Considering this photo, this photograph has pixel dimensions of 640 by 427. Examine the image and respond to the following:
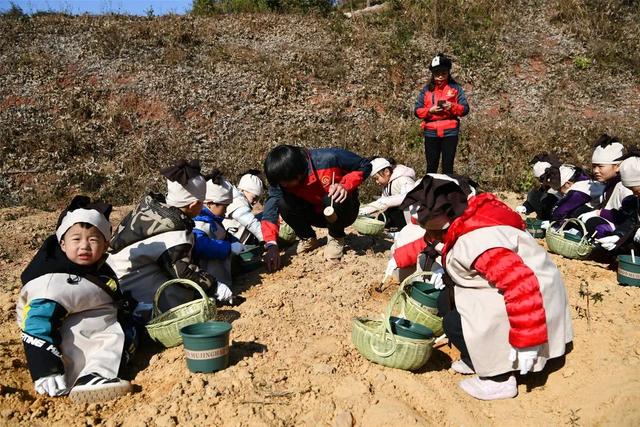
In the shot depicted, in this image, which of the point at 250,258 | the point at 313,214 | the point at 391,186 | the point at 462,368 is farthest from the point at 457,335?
the point at 391,186

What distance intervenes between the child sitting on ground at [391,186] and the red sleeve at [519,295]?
3.41 meters

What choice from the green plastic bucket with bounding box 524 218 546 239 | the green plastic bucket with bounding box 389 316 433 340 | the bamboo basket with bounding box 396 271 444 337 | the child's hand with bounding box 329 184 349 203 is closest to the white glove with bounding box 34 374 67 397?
the green plastic bucket with bounding box 389 316 433 340

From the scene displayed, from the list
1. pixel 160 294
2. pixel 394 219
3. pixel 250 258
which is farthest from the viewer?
pixel 394 219

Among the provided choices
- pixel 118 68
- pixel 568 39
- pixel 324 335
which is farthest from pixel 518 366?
pixel 568 39

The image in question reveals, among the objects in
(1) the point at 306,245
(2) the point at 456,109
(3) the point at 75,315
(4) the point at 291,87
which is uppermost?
(2) the point at 456,109

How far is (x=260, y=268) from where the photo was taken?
17.3ft

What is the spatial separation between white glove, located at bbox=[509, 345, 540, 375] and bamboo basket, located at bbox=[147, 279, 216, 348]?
5.54 ft

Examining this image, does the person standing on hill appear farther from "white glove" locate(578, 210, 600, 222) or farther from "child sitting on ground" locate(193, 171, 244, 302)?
"child sitting on ground" locate(193, 171, 244, 302)

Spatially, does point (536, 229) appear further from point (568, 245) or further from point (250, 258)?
point (250, 258)

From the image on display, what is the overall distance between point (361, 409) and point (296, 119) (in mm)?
9293

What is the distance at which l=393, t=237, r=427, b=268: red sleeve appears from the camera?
4125 millimetres

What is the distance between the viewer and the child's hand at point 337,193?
488cm

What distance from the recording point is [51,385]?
2.88 m

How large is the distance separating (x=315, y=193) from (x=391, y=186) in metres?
1.52
